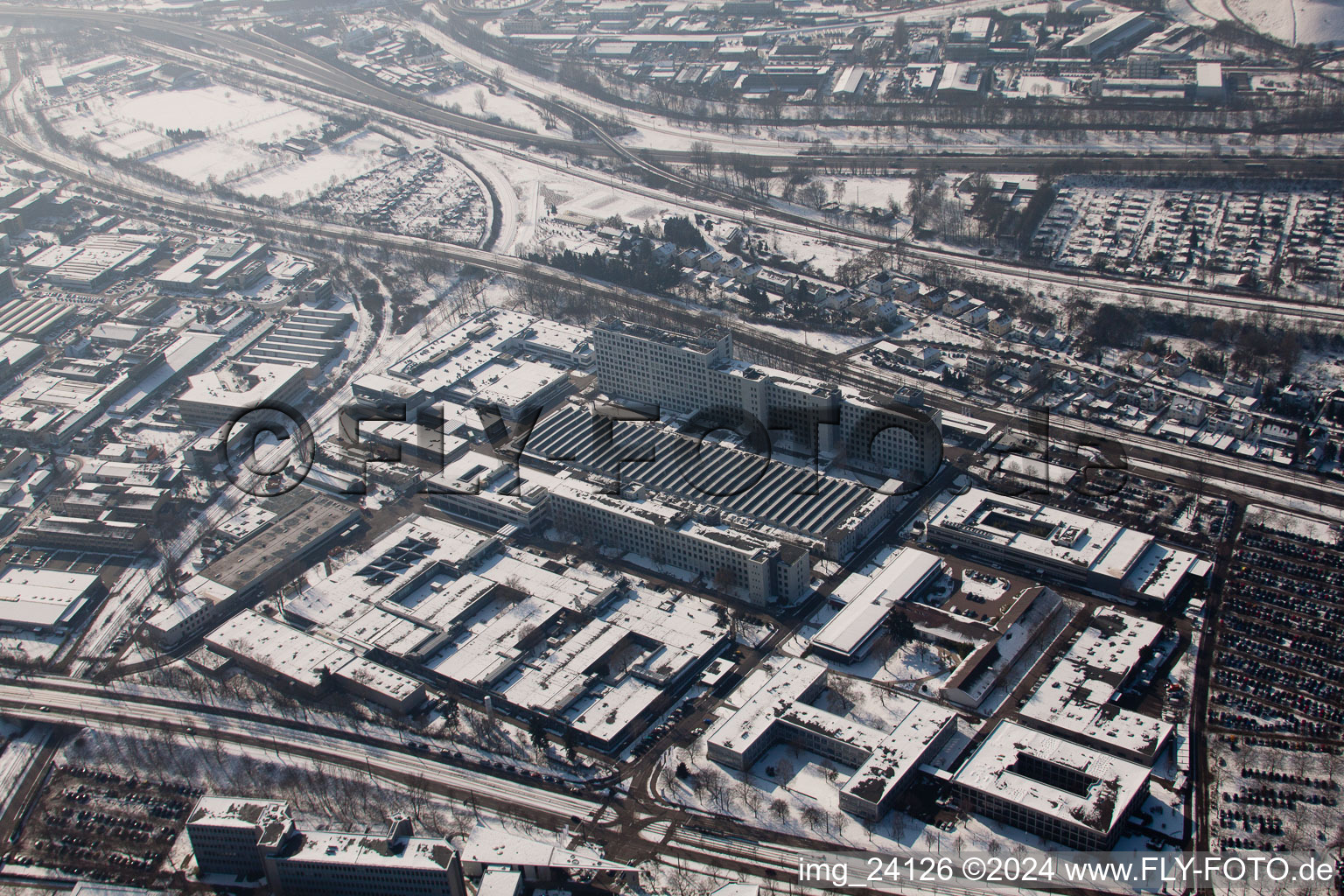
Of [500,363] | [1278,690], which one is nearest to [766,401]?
[500,363]

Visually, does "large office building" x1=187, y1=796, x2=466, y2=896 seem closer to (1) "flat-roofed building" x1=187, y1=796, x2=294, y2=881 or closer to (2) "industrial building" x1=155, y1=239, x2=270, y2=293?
(1) "flat-roofed building" x1=187, y1=796, x2=294, y2=881

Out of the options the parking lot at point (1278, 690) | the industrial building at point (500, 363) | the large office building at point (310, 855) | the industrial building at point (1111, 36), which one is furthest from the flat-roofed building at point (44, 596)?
the industrial building at point (1111, 36)

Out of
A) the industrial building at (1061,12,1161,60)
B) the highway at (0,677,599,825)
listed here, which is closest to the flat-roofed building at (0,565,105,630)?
the highway at (0,677,599,825)

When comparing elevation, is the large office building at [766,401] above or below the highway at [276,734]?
above

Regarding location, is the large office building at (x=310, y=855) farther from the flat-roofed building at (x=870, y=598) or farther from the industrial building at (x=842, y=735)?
the flat-roofed building at (x=870, y=598)

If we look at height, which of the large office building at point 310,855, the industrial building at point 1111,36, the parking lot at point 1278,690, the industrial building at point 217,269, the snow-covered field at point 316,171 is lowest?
the parking lot at point 1278,690

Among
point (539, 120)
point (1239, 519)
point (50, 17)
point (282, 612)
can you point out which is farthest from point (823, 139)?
point (50, 17)
